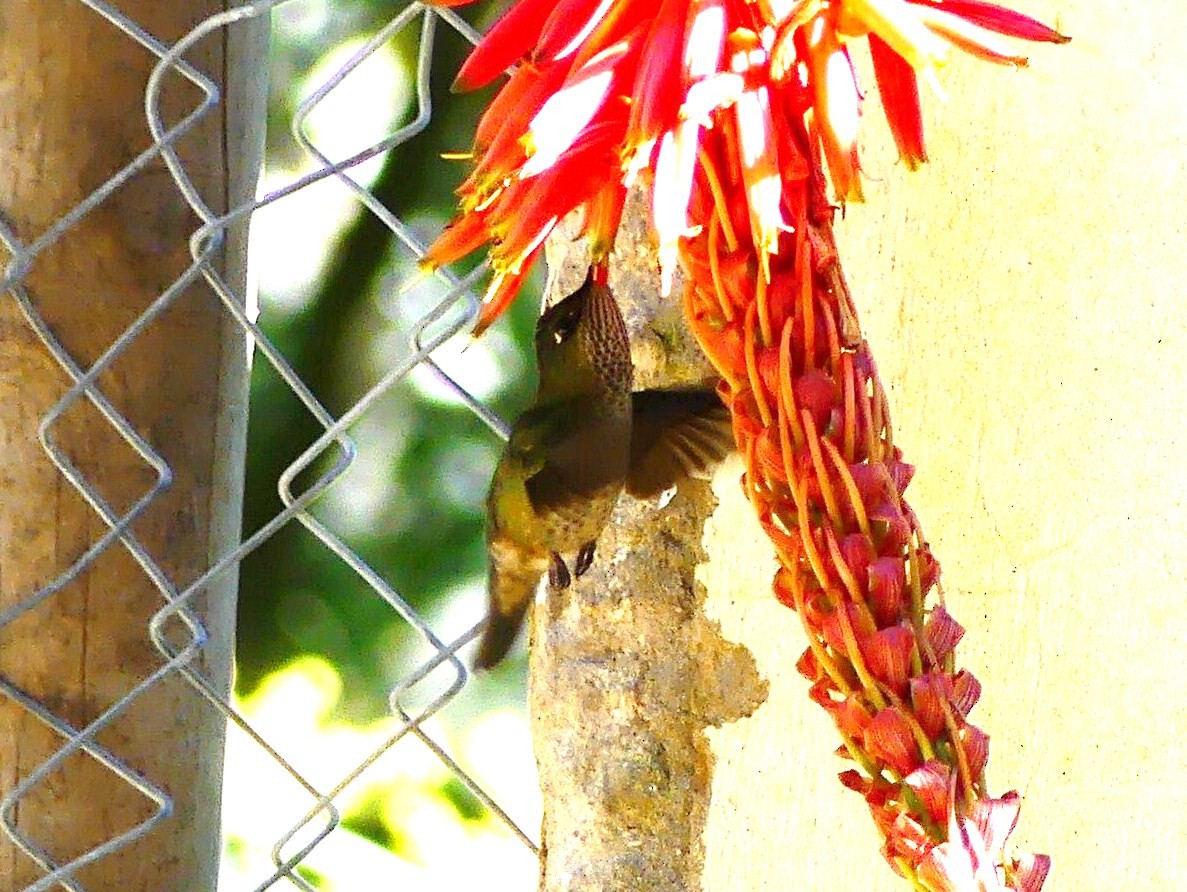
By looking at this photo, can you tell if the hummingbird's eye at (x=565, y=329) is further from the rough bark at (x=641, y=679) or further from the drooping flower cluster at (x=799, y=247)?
the drooping flower cluster at (x=799, y=247)

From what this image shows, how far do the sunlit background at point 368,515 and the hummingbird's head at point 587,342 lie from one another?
137 cm

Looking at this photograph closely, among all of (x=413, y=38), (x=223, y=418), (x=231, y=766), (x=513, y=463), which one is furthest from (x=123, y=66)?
(x=231, y=766)

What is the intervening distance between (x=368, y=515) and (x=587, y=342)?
1.78 meters

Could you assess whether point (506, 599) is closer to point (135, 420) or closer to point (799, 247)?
point (135, 420)

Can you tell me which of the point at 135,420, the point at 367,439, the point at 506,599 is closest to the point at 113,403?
the point at 135,420

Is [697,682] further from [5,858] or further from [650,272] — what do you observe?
[5,858]

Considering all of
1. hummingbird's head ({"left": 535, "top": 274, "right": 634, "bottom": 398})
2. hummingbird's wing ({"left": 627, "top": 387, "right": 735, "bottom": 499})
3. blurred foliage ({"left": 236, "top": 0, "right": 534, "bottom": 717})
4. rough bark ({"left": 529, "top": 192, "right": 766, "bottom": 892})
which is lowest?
rough bark ({"left": 529, "top": 192, "right": 766, "bottom": 892})

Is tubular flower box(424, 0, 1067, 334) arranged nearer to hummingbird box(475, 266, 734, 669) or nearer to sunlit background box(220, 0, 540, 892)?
hummingbird box(475, 266, 734, 669)

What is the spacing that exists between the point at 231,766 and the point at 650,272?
214 cm

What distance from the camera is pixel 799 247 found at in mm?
504

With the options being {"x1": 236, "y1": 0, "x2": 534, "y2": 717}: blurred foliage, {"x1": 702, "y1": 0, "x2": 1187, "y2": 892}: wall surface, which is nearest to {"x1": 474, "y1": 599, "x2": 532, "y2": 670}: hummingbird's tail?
{"x1": 702, "y1": 0, "x2": 1187, "y2": 892}: wall surface

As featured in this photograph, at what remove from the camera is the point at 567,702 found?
82 centimetres

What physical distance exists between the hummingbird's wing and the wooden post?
267 millimetres

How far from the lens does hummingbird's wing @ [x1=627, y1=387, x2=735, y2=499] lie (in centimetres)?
79
